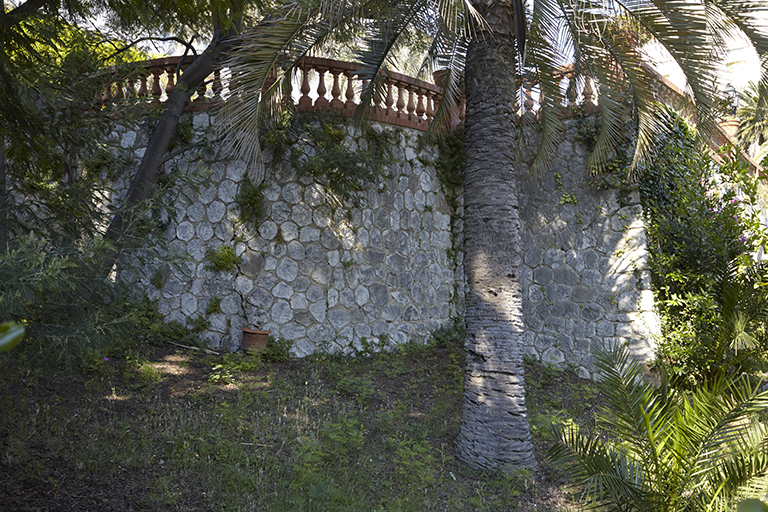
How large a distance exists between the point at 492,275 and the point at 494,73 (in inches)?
76.6

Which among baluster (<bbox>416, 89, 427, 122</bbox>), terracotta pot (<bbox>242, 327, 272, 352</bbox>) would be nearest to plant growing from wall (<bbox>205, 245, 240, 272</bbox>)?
terracotta pot (<bbox>242, 327, 272, 352</bbox>)

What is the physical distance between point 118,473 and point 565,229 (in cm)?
653

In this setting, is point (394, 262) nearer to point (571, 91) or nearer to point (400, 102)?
point (400, 102)

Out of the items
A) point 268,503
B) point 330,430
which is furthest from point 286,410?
point 268,503

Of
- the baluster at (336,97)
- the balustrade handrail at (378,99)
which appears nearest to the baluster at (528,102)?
the balustrade handrail at (378,99)

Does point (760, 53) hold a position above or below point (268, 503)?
above

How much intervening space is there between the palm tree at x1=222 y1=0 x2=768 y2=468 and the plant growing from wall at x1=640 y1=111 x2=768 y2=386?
→ 177cm

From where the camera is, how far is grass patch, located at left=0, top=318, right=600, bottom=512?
3.62 metres

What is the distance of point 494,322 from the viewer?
15.7 feet

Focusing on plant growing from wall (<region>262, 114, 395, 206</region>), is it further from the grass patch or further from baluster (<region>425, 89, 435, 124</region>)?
the grass patch

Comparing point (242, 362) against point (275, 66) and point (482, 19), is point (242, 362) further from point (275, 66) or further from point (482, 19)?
point (482, 19)

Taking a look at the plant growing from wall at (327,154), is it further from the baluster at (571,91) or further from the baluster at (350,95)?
the baluster at (571,91)

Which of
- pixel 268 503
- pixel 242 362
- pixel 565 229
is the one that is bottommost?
pixel 268 503

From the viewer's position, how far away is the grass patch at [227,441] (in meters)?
3.62
